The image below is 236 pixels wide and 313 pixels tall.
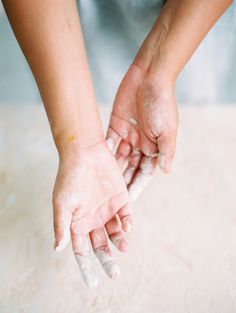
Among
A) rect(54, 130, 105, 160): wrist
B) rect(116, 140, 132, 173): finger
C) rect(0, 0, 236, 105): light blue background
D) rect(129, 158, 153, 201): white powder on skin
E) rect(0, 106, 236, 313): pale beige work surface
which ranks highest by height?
rect(0, 0, 236, 105): light blue background

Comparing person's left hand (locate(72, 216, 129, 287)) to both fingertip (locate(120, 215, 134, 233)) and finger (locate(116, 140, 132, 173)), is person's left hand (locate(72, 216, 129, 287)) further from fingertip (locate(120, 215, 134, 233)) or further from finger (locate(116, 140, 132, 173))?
finger (locate(116, 140, 132, 173))

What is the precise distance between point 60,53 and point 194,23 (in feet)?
1.10

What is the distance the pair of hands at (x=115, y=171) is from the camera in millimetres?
836

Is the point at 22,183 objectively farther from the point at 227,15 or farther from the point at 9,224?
the point at 227,15

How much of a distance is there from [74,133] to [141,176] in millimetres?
224

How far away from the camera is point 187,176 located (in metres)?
1.21

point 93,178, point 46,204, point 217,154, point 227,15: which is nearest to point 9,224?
point 46,204

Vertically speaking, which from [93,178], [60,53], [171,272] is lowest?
[171,272]

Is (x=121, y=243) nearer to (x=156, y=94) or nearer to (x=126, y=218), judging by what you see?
(x=126, y=218)

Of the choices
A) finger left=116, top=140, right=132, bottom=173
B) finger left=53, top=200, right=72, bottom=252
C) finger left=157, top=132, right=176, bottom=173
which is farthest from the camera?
finger left=116, top=140, right=132, bottom=173

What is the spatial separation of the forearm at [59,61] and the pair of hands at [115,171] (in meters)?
0.06

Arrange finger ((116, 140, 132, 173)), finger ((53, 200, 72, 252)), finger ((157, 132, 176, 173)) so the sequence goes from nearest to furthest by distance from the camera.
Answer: finger ((53, 200, 72, 252)) → finger ((157, 132, 176, 173)) → finger ((116, 140, 132, 173))

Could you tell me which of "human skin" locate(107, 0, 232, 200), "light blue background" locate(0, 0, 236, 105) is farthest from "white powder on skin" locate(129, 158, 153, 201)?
"light blue background" locate(0, 0, 236, 105)

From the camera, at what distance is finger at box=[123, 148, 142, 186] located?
1032 mm
